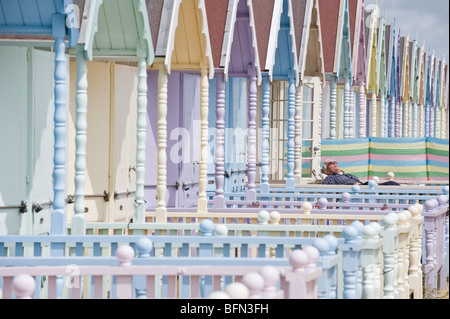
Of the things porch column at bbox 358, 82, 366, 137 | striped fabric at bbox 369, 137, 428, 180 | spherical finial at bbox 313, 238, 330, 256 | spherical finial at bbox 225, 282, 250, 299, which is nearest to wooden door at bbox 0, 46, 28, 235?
spherical finial at bbox 313, 238, 330, 256

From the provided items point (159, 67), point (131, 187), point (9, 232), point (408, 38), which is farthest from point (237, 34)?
point (408, 38)

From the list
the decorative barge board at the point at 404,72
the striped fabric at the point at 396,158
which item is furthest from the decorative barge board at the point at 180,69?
the decorative barge board at the point at 404,72

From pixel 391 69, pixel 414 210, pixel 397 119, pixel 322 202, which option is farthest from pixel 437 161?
pixel 397 119

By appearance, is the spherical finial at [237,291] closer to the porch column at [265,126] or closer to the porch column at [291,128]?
the porch column at [265,126]

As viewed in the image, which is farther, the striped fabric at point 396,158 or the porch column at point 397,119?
the porch column at point 397,119

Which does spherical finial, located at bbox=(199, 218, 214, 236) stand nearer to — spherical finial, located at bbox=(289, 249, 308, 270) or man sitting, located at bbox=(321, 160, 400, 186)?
spherical finial, located at bbox=(289, 249, 308, 270)

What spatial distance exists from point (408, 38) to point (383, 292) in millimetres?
28698

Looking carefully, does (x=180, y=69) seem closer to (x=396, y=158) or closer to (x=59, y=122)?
(x=59, y=122)

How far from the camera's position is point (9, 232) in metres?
9.54

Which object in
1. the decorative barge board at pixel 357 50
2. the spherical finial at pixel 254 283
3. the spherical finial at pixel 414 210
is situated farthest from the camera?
the decorative barge board at pixel 357 50

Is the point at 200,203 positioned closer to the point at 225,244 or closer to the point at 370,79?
the point at 225,244

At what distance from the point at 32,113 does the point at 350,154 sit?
1117cm

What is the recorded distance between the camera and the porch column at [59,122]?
849cm

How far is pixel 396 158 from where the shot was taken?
20.5 m
